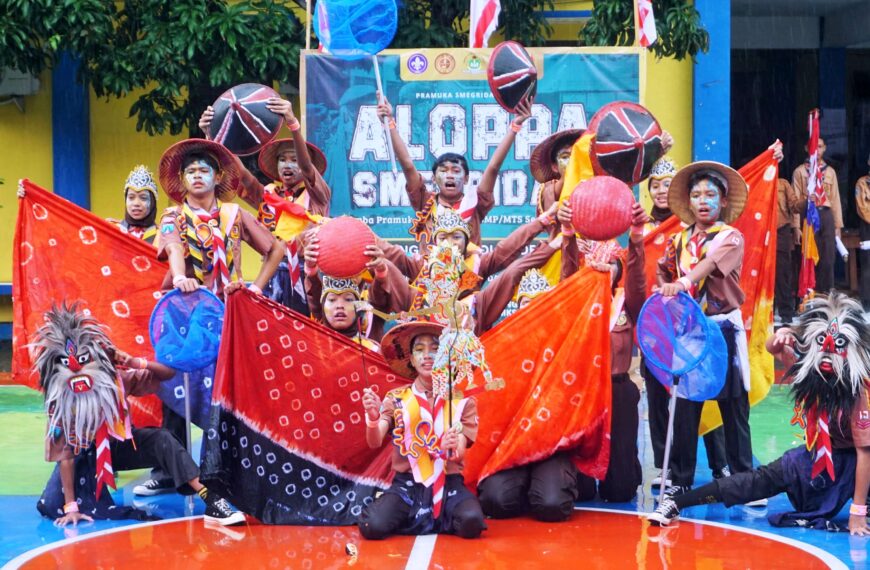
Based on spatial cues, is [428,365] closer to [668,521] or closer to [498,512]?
[498,512]

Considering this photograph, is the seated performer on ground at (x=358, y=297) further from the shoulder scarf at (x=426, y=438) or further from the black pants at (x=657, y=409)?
the black pants at (x=657, y=409)

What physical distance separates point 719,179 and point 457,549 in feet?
8.09

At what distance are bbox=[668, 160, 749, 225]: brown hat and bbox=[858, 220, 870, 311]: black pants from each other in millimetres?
7576

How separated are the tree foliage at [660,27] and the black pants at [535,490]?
225 inches

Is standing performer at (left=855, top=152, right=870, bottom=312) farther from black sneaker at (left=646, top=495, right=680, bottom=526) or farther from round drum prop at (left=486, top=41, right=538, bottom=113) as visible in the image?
black sneaker at (left=646, top=495, right=680, bottom=526)

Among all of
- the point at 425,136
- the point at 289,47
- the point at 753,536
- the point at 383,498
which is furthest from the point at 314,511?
the point at 289,47

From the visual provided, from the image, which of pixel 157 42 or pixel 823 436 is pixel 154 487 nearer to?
pixel 823 436

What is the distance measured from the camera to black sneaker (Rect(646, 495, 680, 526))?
659 cm

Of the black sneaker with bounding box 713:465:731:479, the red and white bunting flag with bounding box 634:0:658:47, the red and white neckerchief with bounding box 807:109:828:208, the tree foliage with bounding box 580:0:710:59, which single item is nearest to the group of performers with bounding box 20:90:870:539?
the black sneaker with bounding box 713:465:731:479

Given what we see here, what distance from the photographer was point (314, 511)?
6750 mm

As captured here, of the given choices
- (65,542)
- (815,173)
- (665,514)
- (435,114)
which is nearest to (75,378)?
(65,542)

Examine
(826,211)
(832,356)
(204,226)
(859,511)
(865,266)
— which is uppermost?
(826,211)

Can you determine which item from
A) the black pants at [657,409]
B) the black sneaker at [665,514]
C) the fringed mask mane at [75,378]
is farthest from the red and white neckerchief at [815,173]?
the fringed mask mane at [75,378]

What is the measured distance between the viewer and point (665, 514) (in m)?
6.59
